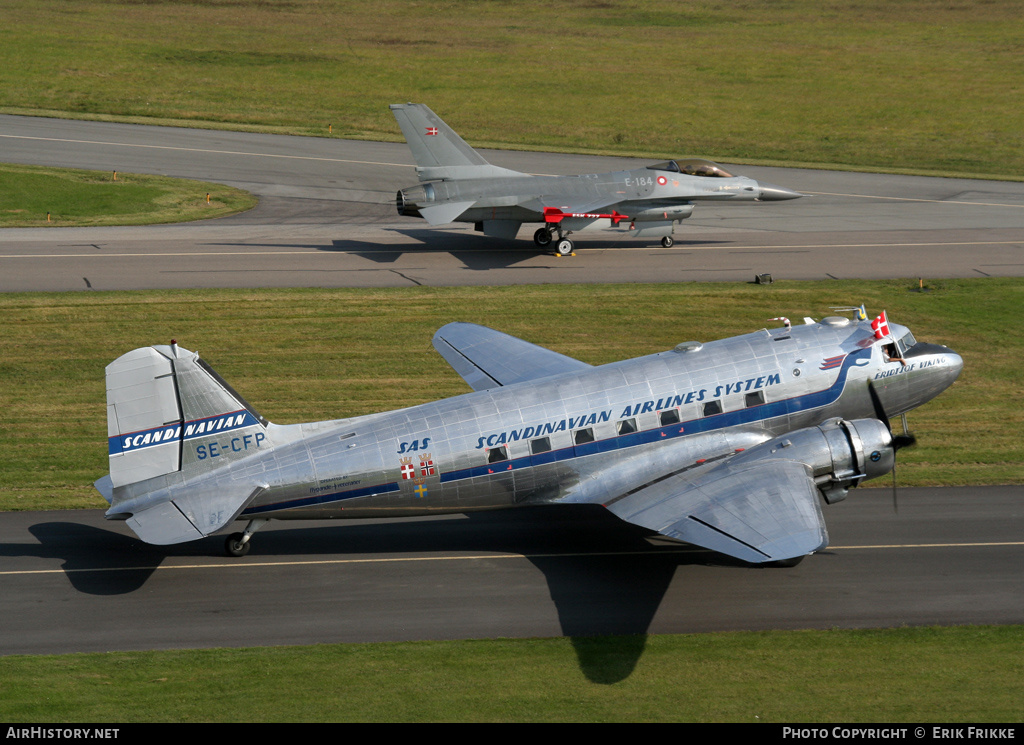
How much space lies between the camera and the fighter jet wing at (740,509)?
65.4 feet

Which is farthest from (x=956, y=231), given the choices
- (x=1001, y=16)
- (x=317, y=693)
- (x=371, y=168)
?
(x=1001, y=16)

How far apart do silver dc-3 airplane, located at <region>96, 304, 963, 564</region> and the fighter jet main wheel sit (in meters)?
0.03

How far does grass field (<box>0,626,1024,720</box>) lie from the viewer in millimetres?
18297

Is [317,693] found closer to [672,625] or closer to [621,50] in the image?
[672,625]

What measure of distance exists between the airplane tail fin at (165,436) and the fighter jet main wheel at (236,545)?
255cm

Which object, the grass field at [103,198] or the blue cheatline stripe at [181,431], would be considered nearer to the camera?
the blue cheatline stripe at [181,431]

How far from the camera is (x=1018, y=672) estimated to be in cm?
1920

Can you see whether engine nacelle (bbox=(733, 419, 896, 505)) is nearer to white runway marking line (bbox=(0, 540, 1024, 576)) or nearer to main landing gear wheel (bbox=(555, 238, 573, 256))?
white runway marking line (bbox=(0, 540, 1024, 576))

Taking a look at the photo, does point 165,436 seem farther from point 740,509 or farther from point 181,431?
point 740,509

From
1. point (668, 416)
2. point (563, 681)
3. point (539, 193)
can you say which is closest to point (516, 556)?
point (668, 416)

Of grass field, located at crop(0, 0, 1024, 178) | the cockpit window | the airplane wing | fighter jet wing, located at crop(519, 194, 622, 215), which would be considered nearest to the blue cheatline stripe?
the airplane wing

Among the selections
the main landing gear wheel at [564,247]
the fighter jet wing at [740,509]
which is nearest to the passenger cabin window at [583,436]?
the fighter jet wing at [740,509]

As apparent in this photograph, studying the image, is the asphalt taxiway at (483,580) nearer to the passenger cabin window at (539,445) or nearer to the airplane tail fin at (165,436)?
the airplane tail fin at (165,436)

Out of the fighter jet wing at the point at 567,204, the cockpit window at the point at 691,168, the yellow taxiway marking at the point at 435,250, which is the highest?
the cockpit window at the point at 691,168
